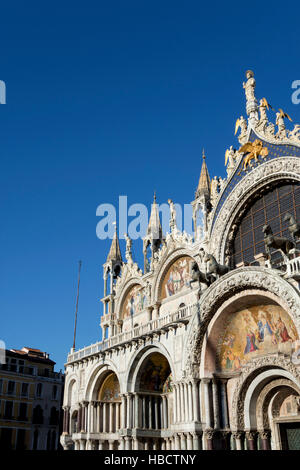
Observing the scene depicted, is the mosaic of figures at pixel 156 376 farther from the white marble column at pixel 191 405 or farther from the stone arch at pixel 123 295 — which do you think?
the stone arch at pixel 123 295

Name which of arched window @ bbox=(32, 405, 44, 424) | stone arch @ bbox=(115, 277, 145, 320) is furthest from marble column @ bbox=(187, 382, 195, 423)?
arched window @ bbox=(32, 405, 44, 424)

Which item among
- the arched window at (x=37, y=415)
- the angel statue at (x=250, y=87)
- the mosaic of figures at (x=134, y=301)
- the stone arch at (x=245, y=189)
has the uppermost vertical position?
the angel statue at (x=250, y=87)

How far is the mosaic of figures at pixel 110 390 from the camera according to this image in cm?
2756

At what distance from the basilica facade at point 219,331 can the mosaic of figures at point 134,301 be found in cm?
13

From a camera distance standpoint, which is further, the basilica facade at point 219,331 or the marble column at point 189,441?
the marble column at point 189,441

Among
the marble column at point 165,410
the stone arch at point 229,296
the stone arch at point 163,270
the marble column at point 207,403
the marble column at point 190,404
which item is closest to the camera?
the stone arch at point 229,296

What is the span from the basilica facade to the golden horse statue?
51mm

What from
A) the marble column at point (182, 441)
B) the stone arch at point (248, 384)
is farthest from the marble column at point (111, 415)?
the stone arch at point (248, 384)

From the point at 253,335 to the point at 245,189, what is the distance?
6709mm

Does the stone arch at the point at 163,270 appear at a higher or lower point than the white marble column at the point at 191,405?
higher

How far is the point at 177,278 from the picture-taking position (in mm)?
25797

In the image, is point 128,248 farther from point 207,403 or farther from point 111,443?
point 207,403

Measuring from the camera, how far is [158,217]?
101ft
